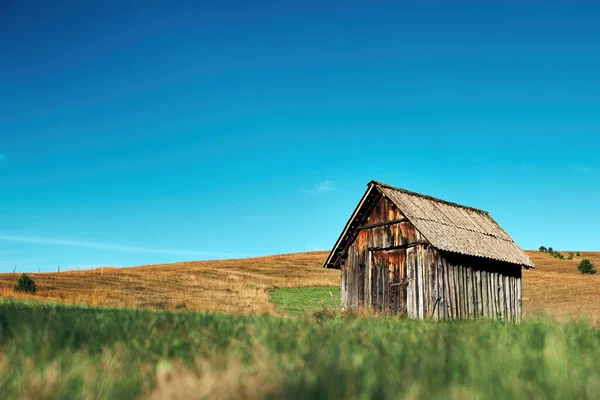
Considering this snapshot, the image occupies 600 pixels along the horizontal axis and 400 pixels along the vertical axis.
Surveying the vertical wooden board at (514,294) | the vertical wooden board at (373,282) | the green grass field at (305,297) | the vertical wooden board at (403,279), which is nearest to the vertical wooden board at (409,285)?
the vertical wooden board at (403,279)

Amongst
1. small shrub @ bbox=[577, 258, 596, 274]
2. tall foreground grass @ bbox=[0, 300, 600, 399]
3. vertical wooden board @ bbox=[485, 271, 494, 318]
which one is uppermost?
small shrub @ bbox=[577, 258, 596, 274]

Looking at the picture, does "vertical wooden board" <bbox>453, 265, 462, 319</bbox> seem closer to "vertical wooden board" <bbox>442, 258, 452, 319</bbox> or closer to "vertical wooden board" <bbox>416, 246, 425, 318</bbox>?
"vertical wooden board" <bbox>442, 258, 452, 319</bbox>

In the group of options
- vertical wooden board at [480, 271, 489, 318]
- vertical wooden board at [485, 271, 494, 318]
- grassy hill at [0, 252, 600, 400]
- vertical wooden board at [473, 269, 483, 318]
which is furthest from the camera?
vertical wooden board at [485, 271, 494, 318]

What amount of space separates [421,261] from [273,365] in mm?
20116

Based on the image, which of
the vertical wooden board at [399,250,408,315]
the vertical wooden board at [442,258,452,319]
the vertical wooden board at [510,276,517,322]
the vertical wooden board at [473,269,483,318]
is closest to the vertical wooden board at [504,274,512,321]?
the vertical wooden board at [510,276,517,322]

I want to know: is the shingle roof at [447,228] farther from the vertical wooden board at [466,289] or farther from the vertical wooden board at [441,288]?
the vertical wooden board at [466,289]

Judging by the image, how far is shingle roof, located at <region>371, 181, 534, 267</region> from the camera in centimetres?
2227

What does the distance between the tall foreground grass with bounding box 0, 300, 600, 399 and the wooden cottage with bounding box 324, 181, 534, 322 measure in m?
17.2

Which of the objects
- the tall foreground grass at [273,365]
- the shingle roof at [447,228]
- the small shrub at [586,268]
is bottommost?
the tall foreground grass at [273,365]

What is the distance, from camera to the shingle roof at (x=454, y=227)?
22.3m

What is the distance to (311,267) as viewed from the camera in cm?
7494

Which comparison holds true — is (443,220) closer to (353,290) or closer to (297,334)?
(353,290)

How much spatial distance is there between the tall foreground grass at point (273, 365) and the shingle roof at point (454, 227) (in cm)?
1739

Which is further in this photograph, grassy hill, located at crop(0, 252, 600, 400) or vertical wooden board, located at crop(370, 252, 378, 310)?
vertical wooden board, located at crop(370, 252, 378, 310)
